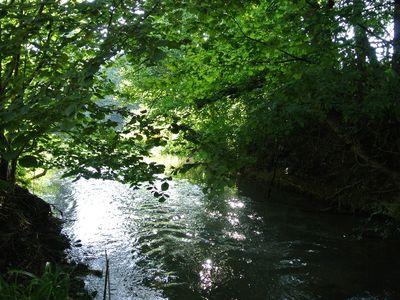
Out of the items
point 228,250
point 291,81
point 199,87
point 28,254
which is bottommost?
point 28,254

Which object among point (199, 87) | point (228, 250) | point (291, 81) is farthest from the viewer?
point (199, 87)

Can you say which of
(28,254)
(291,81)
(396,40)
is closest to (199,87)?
(291,81)

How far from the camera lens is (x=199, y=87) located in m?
8.94

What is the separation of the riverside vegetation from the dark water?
59.8 inches

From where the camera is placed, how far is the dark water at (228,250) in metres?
6.71

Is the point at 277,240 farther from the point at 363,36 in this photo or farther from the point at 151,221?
the point at 363,36

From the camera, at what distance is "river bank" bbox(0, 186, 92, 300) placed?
4474mm

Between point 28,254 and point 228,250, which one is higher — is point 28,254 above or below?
below

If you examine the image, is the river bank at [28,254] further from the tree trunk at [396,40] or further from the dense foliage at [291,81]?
the tree trunk at [396,40]

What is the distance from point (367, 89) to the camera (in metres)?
5.92

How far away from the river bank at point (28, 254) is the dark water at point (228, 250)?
25.2 inches

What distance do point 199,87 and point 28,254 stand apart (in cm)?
530

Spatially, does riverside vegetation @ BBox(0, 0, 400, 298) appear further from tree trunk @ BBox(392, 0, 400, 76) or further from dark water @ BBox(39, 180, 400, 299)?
dark water @ BBox(39, 180, 400, 299)

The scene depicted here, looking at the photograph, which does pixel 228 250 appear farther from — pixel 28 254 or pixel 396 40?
pixel 396 40
